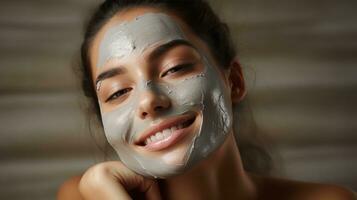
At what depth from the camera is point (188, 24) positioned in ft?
2.95

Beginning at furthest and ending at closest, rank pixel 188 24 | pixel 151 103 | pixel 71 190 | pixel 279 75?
pixel 279 75 → pixel 71 190 → pixel 188 24 → pixel 151 103

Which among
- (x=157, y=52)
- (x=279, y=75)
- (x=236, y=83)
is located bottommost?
(x=279, y=75)

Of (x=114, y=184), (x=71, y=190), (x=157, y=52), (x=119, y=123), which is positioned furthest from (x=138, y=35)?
(x=71, y=190)

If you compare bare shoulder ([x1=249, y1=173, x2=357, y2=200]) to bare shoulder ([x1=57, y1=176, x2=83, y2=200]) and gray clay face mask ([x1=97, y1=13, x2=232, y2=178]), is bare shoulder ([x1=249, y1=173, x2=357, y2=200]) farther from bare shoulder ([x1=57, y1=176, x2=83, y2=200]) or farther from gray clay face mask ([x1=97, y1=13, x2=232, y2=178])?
bare shoulder ([x1=57, y1=176, x2=83, y2=200])

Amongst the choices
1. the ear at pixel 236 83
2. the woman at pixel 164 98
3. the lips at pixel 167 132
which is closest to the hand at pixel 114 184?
the woman at pixel 164 98

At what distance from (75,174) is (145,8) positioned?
476 millimetres

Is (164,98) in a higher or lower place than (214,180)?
higher

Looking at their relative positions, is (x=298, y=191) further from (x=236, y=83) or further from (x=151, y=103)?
(x=151, y=103)

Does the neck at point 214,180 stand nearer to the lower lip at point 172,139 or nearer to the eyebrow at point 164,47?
the lower lip at point 172,139

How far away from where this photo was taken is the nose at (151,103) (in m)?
0.80

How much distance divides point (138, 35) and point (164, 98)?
4.7 inches

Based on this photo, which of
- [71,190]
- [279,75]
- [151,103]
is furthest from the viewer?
[279,75]

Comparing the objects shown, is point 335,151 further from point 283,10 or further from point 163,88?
point 163,88

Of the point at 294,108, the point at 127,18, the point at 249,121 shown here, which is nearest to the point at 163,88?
the point at 127,18
